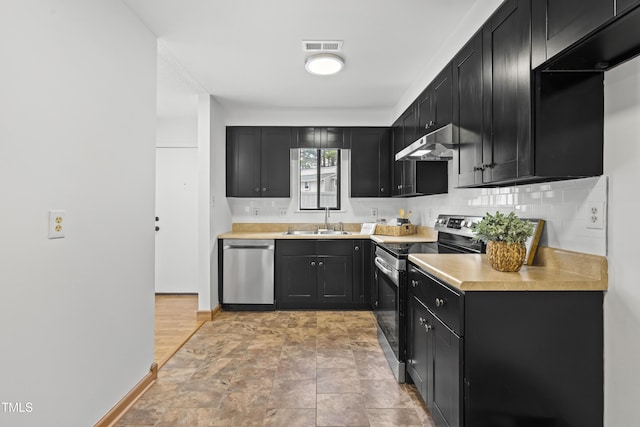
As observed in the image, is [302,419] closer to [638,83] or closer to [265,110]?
[638,83]

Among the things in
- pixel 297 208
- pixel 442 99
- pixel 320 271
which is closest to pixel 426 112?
pixel 442 99

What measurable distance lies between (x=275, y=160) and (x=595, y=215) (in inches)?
141

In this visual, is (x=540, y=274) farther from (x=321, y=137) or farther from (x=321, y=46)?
(x=321, y=137)

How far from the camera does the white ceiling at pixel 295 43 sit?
226 cm

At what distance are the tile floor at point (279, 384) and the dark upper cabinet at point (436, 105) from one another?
6.36ft

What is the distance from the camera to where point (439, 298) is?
1790mm

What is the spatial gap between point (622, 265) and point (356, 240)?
2.88 m

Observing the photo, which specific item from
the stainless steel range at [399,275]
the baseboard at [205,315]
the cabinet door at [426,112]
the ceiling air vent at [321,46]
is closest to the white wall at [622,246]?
the stainless steel range at [399,275]

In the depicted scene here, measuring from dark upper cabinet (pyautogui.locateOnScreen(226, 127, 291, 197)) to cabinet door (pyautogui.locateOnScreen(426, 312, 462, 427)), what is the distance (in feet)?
A: 9.96

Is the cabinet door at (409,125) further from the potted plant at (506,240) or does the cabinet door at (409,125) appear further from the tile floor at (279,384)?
the tile floor at (279,384)

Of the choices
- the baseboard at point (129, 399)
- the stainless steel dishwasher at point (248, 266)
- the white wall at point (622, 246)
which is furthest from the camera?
the stainless steel dishwasher at point (248, 266)

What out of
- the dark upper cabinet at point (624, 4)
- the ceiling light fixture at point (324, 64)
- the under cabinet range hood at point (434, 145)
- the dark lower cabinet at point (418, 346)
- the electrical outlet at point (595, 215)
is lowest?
the dark lower cabinet at point (418, 346)

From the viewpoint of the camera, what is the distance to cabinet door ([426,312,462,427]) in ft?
5.14

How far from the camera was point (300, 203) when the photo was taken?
4.88 m
